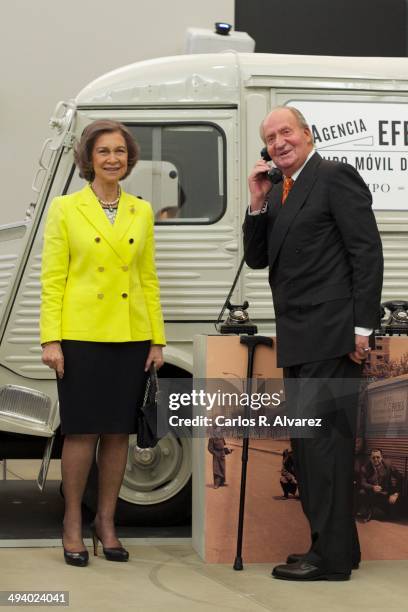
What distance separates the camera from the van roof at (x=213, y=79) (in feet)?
21.9

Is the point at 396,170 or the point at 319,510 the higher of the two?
the point at 396,170

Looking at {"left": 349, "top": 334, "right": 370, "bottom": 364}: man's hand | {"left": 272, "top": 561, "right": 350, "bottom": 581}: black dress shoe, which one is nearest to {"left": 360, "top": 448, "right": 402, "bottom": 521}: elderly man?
{"left": 272, "top": 561, "right": 350, "bottom": 581}: black dress shoe

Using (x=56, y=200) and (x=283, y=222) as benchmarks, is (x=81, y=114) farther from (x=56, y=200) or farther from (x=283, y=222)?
(x=283, y=222)

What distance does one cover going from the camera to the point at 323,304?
5352 mm

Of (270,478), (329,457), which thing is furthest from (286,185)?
(270,478)

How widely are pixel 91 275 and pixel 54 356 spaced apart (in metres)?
0.44

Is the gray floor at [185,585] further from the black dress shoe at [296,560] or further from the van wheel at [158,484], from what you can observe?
the van wheel at [158,484]

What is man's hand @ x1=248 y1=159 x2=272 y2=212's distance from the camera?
5.61 metres

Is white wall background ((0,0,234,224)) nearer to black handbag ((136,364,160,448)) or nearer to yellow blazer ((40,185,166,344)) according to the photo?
yellow blazer ((40,185,166,344))

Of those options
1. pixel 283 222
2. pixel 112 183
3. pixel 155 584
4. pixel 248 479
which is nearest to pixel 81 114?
pixel 112 183

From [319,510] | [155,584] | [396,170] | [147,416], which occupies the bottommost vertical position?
[155,584]

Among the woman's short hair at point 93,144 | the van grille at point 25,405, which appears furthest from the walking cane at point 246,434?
the van grille at point 25,405

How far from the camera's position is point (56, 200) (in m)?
5.88

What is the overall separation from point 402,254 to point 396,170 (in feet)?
1.59
